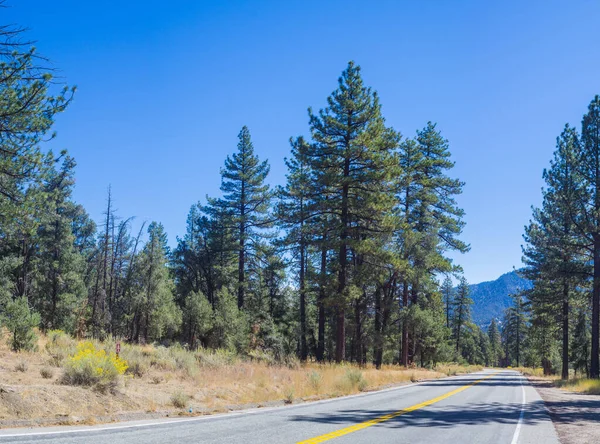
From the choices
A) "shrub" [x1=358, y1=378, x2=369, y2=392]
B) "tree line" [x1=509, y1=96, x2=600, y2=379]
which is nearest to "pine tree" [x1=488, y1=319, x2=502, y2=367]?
"tree line" [x1=509, y1=96, x2=600, y2=379]

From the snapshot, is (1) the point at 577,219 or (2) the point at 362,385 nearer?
(2) the point at 362,385

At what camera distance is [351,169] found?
22938 mm

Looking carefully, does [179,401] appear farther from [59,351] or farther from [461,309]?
[461,309]

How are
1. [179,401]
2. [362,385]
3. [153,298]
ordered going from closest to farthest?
→ [179,401], [362,385], [153,298]

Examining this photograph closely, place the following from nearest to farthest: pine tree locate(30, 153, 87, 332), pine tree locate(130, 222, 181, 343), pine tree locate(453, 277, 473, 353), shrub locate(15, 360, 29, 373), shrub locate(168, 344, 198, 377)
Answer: shrub locate(15, 360, 29, 373)
shrub locate(168, 344, 198, 377)
pine tree locate(30, 153, 87, 332)
pine tree locate(130, 222, 181, 343)
pine tree locate(453, 277, 473, 353)

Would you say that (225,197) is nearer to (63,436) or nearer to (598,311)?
(598,311)

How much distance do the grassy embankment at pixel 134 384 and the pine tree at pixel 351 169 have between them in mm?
6786

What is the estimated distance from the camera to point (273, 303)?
148 ft

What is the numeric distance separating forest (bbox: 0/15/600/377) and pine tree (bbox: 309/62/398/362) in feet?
0.33

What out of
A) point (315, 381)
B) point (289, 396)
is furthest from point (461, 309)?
point (289, 396)

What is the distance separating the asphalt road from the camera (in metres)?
6.24

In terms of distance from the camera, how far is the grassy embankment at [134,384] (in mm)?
7938

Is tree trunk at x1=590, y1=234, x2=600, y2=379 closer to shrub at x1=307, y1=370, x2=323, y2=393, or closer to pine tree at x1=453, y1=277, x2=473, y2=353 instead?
shrub at x1=307, y1=370, x2=323, y2=393

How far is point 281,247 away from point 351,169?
27.1ft
